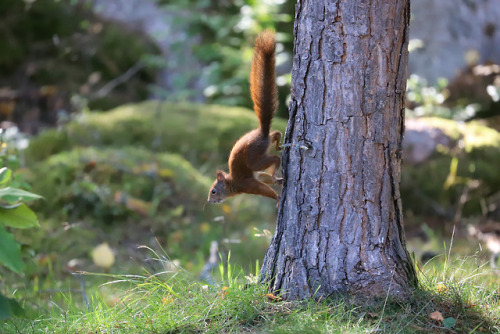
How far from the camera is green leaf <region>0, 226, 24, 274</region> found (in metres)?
1.96

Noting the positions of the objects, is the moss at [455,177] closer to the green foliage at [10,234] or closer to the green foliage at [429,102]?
the green foliage at [429,102]

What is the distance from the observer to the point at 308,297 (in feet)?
7.56

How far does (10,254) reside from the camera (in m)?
1.99

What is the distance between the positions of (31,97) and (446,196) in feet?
20.7

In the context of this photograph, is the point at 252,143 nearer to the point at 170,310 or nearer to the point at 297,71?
the point at 297,71

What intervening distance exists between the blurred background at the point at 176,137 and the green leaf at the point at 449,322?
0.69 meters

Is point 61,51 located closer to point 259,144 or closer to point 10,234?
point 259,144

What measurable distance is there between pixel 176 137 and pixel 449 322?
3996 millimetres

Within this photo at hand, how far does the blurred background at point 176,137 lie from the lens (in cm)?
437

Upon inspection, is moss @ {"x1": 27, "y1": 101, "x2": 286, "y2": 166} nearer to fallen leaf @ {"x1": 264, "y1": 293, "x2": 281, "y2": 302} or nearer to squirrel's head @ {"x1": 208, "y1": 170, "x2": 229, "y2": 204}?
squirrel's head @ {"x1": 208, "y1": 170, "x2": 229, "y2": 204}

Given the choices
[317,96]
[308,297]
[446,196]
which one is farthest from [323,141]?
[446,196]

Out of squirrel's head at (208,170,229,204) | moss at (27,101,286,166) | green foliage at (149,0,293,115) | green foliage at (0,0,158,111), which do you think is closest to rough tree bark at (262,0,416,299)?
squirrel's head at (208,170,229,204)

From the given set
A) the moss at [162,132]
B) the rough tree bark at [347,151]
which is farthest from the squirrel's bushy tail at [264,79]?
the moss at [162,132]

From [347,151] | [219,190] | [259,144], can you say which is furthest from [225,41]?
[347,151]
